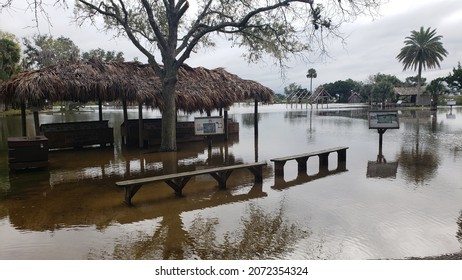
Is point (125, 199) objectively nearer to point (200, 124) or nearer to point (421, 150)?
point (200, 124)

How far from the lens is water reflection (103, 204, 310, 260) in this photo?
4668 mm

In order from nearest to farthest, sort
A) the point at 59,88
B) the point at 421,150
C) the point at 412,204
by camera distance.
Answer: the point at 412,204
the point at 59,88
the point at 421,150

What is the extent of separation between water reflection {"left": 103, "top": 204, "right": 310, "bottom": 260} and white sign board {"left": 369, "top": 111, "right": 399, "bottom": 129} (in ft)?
27.9

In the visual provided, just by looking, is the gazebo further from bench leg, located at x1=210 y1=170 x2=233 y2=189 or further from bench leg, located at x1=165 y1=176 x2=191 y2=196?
bench leg, located at x1=165 y1=176 x2=191 y2=196

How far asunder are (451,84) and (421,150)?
49.7 metres

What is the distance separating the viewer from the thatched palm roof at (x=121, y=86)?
40.9ft

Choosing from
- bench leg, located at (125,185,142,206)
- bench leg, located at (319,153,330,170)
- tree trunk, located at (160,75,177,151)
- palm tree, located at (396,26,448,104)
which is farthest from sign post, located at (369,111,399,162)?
palm tree, located at (396,26,448,104)

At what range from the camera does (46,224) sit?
5859 millimetres

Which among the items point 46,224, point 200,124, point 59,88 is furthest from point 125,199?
point 59,88

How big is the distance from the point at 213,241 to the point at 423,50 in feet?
197

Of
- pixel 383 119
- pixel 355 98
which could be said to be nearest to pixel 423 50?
pixel 355 98

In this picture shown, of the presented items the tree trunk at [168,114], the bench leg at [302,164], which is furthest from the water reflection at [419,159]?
the tree trunk at [168,114]

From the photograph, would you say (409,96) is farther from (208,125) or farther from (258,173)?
Answer: (258,173)

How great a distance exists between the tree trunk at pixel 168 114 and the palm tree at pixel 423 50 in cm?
5330
